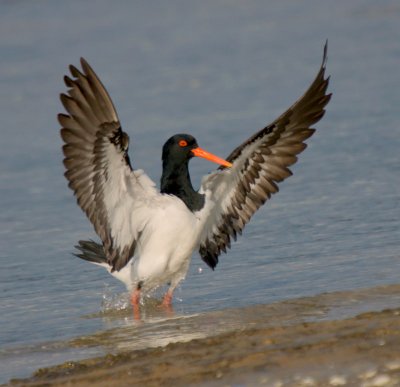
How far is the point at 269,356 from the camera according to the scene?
6.66m

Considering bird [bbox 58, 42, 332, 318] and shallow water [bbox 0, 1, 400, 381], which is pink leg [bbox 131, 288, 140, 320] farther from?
shallow water [bbox 0, 1, 400, 381]

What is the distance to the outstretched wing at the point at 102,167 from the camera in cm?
821

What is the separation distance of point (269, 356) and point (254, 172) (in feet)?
10.0

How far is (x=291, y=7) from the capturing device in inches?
841

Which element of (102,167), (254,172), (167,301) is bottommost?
(167,301)

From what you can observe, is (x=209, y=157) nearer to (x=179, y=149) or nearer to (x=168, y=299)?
(x=179, y=149)

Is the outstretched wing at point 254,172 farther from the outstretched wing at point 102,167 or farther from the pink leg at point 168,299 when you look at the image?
the outstretched wing at point 102,167

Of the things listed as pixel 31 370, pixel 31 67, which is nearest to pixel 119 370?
pixel 31 370

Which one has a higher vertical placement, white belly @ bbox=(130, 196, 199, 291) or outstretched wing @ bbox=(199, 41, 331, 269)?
outstretched wing @ bbox=(199, 41, 331, 269)

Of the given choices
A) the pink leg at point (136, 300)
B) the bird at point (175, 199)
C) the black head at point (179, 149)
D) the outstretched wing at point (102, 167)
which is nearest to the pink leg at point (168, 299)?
the bird at point (175, 199)

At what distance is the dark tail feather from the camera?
9.59m

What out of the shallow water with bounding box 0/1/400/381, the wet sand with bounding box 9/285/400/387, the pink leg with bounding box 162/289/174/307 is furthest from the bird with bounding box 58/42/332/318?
the wet sand with bounding box 9/285/400/387

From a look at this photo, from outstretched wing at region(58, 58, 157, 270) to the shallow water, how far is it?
63 cm

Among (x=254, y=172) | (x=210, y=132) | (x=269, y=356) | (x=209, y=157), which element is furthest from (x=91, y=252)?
(x=210, y=132)
